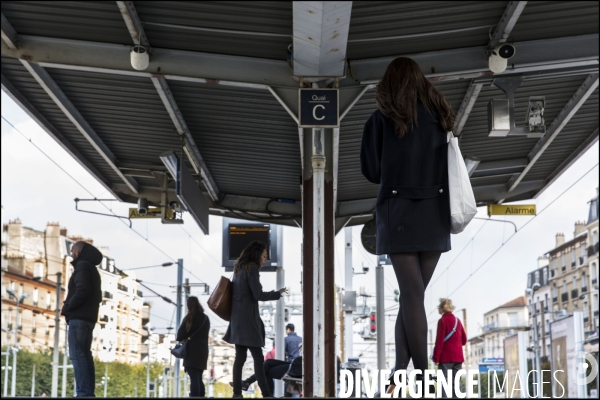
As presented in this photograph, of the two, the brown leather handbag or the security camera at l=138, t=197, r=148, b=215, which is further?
the security camera at l=138, t=197, r=148, b=215

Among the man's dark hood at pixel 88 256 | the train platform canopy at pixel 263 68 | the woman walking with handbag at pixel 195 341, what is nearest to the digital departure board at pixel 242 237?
the train platform canopy at pixel 263 68

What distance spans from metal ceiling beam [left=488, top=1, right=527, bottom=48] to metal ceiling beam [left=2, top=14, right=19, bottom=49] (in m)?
4.62

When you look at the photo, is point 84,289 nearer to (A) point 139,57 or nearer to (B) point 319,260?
→ (A) point 139,57

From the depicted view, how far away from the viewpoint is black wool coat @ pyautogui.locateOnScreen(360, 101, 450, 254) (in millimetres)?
4410

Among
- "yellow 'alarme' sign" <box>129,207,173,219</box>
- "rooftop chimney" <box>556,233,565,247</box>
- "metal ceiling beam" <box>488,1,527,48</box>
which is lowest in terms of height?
"yellow 'alarme' sign" <box>129,207,173,219</box>

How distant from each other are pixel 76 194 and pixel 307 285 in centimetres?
1244

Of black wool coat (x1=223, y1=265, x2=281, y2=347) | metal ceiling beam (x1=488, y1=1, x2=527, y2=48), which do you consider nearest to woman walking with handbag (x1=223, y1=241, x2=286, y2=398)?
black wool coat (x1=223, y1=265, x2=281, y2=347)

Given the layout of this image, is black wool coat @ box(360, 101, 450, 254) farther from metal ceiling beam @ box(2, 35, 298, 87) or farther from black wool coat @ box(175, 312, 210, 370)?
black wool coat @ box(175, 312, 210, 370)

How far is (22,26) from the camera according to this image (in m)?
8.28

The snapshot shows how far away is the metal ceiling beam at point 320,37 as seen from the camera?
6.79m

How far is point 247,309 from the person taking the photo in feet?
28.5

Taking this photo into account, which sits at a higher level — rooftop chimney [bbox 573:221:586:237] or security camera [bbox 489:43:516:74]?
rooftop chimney [bbox 573:221:586:237]

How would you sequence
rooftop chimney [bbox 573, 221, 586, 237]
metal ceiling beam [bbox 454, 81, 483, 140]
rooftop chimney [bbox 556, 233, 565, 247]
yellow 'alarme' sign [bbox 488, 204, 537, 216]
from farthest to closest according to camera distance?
rooftop chimney [bbox 556, 233, 565, 247] → rooftop chimney [bbox 573, 221, 586, 237] → yellow 'alarme' sign [bbox 488, 204, 537, 216] → metal ceiling beam [bbox 454, 81, 483, 140]

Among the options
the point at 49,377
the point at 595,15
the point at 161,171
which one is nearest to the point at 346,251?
the point at 161,171
